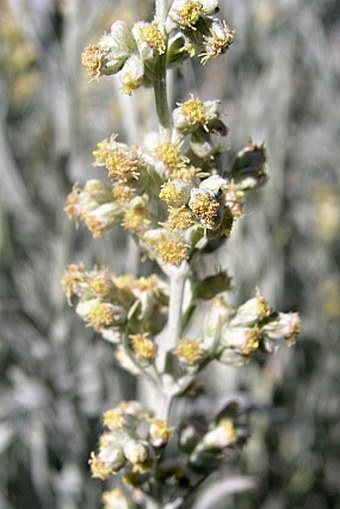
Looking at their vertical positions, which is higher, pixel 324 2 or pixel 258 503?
pixel 324 2

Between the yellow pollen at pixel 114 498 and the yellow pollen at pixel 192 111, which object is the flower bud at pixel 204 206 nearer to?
the yellow pollen at pixel 192 111

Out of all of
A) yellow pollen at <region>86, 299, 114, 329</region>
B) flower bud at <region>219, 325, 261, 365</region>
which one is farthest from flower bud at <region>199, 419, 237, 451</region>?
yellow pollen at <region>86, 299, 114, 329</region>

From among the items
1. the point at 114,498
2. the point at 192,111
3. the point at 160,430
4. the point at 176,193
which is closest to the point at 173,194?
the point at 176,193

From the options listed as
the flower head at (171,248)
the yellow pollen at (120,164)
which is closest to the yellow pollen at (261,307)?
the flower head at (171,248)

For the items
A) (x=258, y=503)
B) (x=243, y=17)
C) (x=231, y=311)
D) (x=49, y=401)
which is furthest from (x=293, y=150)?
(x=231, y=311)

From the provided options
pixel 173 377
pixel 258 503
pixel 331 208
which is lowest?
pixel 258 503

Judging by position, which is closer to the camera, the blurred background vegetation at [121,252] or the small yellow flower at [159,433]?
the small yellow flower at [159,433]

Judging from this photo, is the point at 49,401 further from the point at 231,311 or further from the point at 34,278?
the point at 231,311
